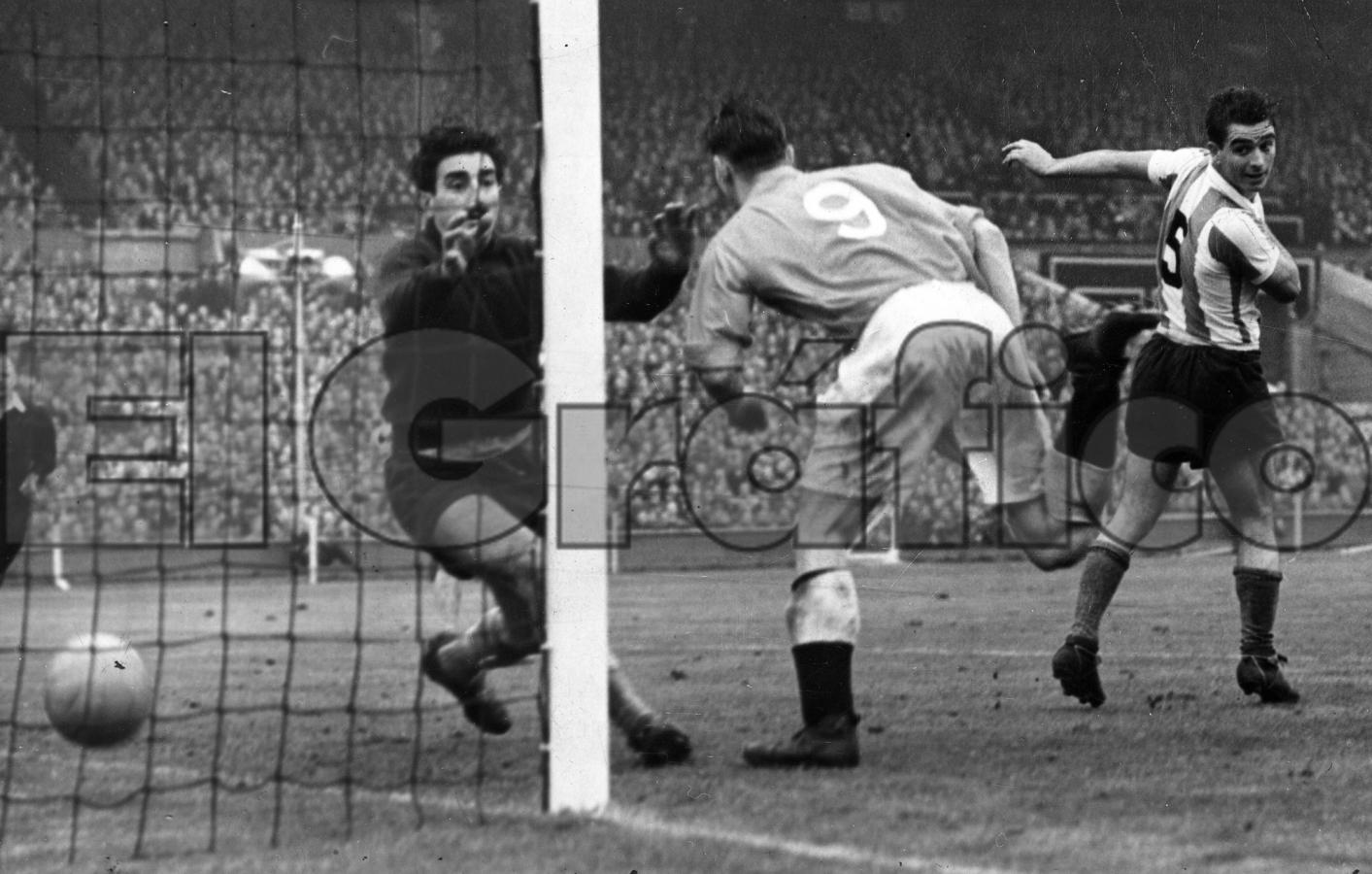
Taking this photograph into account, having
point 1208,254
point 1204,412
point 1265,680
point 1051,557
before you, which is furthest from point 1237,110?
point 1265,680

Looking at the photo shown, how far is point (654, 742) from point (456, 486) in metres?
0.85

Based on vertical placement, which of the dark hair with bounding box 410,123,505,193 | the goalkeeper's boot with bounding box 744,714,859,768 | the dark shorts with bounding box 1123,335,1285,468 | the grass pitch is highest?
the dark hair with bounding box 410,123,505,193

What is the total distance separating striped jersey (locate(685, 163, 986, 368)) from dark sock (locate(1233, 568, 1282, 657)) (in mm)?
1629

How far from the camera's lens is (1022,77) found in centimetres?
1636

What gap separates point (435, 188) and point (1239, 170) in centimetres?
235

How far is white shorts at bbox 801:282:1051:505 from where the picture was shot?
4223 millimetres

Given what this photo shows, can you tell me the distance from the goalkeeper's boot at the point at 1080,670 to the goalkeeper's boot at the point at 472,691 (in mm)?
1559

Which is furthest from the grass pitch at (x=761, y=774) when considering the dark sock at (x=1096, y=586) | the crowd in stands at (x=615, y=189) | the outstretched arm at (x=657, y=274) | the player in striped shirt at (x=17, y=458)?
the crowd in stands at (x=615, y=189)

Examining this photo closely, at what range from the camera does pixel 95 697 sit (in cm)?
454

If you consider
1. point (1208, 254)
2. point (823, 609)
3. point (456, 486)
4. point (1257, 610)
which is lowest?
point (1257, 610)

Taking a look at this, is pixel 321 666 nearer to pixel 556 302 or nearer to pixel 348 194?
pixel 556 302

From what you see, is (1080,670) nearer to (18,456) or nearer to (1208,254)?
(1208,254)

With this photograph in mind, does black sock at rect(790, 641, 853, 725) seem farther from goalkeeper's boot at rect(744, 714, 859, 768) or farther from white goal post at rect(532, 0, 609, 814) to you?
white goal post at rect(532, 0, 609, 814)

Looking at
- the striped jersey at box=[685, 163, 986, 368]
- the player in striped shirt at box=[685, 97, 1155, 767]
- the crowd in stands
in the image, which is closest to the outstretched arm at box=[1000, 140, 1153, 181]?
the player in striped shirt at box=[685, 97, 1155, 767]
